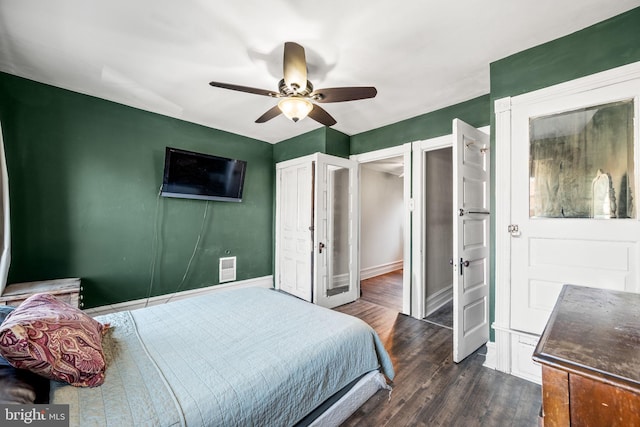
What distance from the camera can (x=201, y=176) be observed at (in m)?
3.48

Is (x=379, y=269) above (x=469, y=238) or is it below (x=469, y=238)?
below

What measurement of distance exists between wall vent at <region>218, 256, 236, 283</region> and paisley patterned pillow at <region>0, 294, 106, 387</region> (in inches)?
104

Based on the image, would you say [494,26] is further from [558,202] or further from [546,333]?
[546,333]

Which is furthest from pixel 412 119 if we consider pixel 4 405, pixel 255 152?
pixel 4 405

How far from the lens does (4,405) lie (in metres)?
0.82

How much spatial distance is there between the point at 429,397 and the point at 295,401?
1.14m

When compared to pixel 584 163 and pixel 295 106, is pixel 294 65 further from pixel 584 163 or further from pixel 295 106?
pixel 584 163

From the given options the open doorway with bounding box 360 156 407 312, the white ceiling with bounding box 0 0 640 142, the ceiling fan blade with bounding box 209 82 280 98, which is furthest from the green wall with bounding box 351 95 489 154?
the ceiling fan blade with bounding box 209 82 280 98

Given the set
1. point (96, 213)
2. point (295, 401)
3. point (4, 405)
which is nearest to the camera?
point (4, 405)

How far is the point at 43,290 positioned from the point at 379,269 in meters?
5.16

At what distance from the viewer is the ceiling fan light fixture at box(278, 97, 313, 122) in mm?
2023

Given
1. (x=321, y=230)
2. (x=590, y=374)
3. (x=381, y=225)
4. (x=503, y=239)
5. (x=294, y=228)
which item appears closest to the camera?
(x=590, y=374)

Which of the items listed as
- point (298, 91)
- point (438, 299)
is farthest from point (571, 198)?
point (438, 299)

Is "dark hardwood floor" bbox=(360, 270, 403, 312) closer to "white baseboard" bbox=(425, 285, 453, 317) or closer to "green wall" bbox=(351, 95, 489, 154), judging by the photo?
"white baseboard" bbox=(425, 285, 453, 317)
